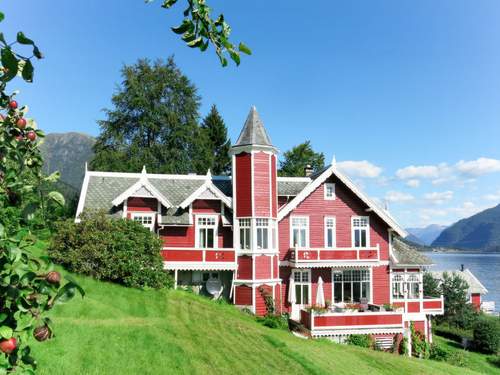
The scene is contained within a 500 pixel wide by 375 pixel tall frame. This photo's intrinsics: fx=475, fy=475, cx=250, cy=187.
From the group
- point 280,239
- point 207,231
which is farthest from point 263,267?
point 207,231

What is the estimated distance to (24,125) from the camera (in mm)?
2938

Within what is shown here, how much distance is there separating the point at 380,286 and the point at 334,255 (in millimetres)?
4250

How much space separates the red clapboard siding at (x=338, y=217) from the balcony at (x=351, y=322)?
16.4 feet

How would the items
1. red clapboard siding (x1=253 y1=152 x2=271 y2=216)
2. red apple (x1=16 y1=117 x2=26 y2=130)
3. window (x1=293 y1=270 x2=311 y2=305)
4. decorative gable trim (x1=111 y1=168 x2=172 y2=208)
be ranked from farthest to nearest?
window (x1=293 y1=270 x2=311 y2=305)
red clapboard siding (x1=253 y1=152 x2=271 y2=216)
decorative gable trim (x1=111 y1=168 x2=172 y2=208)
red apple (x1=16 y1=117 x2=26 y2=130)

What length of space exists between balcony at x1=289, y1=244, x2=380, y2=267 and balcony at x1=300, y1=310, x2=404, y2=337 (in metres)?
2.99

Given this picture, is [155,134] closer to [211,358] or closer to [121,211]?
[121,211]

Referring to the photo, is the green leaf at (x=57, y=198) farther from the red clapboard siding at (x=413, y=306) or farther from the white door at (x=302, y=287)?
the red clapboard siding at (x=413, y=306)

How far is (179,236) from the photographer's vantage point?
27406 mm

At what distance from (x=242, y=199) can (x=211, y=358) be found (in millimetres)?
12937

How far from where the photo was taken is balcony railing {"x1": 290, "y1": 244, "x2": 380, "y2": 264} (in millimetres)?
27469

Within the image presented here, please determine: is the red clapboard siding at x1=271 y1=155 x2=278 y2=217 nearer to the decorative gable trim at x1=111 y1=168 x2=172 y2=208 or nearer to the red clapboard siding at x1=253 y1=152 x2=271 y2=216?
the red clapboard siding at x1=253 y1=152 x2=271 y2=216

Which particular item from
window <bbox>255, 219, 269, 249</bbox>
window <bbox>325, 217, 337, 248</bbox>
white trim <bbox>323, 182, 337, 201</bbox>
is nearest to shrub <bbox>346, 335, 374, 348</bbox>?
window <bbox>325, 217, 337, 248</bbox>

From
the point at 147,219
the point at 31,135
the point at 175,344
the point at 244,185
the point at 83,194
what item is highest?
the point at 244,185

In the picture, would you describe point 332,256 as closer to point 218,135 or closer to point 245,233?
point 245,233
